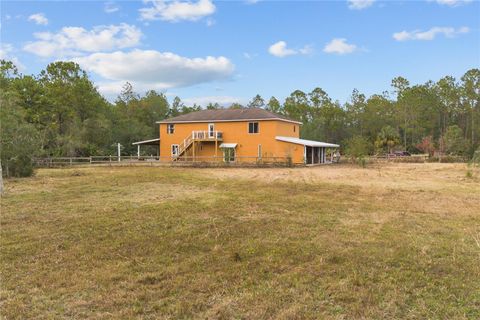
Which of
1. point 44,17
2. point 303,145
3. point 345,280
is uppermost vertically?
point 44,17

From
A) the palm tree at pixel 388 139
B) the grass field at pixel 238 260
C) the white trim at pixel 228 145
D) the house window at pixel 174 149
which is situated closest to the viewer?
the grass field at pixel 238 260

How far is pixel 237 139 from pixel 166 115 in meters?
31.3

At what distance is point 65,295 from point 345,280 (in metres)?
3.47

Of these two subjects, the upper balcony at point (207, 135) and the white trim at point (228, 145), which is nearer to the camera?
the white trim at point (228, 145)

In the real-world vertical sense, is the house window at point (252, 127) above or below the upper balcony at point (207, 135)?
above

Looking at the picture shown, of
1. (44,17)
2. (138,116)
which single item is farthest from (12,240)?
(138,116)

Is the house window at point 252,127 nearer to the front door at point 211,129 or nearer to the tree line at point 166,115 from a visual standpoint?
Result: the front door at point 211,129

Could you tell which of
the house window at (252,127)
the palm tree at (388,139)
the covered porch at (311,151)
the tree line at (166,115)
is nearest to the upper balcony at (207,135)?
the house window at (252,127)

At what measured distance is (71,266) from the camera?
5.53 meters

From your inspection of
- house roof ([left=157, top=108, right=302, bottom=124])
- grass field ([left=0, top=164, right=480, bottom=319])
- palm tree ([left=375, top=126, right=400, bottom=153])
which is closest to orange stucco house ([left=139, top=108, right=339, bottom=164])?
house roof ([left=157, top=108, right=302, bottom=124])

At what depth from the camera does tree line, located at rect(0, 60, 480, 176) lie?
1414 inches

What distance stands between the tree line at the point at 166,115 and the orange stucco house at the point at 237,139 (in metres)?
5.90

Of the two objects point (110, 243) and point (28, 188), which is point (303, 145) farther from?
point (110, 243)

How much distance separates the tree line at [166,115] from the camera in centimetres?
3590
